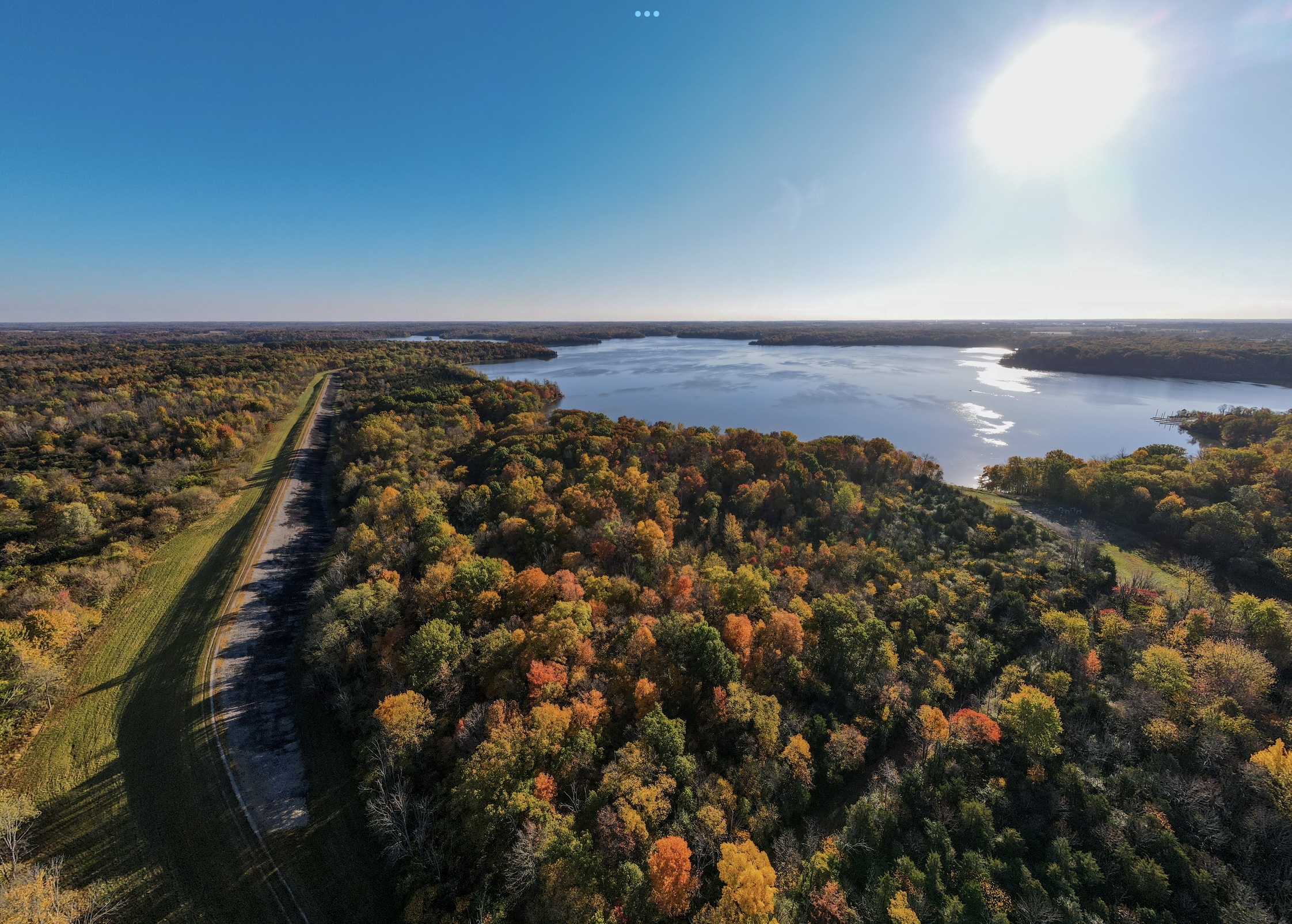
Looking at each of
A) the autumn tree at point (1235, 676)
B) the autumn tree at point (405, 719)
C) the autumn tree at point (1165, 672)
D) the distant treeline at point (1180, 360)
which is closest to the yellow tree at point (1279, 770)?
the autumn tree at point (1235, 676)

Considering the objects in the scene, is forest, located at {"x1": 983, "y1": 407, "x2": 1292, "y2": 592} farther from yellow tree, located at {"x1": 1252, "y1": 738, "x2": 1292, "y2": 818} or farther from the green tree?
the green tree

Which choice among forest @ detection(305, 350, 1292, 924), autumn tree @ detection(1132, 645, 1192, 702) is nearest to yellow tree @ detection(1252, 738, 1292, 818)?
forest @ detection(305, 350, 1292, 924)

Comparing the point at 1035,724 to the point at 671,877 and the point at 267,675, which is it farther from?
the point at 267,675

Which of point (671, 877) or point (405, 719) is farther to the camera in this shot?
point (405, 719)

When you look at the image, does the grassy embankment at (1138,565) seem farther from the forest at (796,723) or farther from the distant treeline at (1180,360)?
the distant treeline at (1180,360)

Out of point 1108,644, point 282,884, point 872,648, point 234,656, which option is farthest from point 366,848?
point 1108,644

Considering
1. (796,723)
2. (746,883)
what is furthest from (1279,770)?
(746,883)
